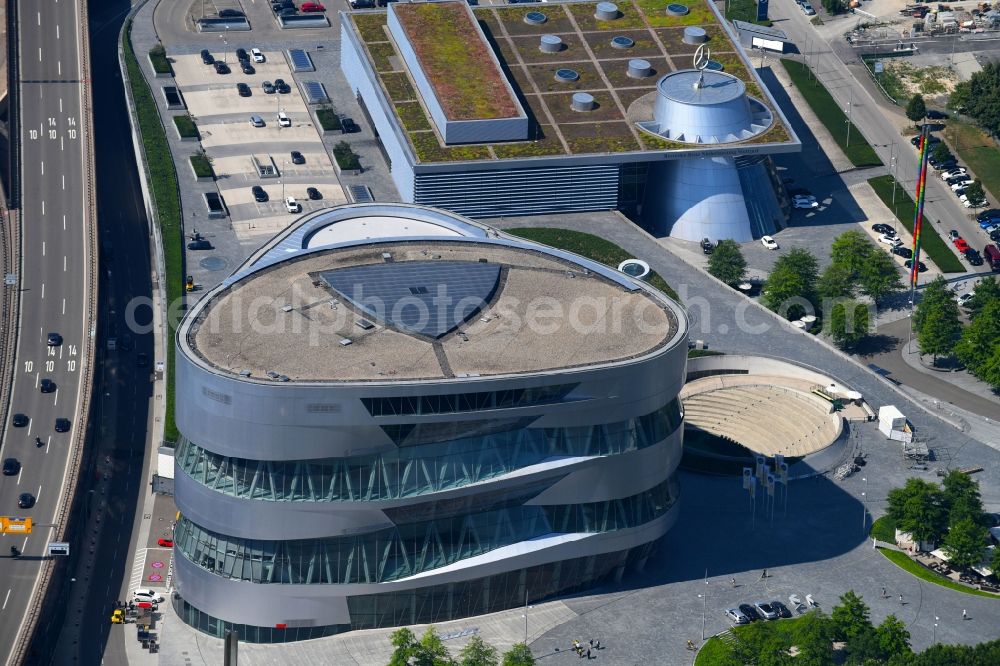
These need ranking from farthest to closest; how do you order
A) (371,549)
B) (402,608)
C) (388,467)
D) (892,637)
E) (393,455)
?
(402,608) < (892,637) < (371,549) < (388,467) < (393,455)

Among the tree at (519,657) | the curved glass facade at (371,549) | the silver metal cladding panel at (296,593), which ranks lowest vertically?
the tree at (519,657)

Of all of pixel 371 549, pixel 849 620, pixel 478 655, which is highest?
pixel 371 549

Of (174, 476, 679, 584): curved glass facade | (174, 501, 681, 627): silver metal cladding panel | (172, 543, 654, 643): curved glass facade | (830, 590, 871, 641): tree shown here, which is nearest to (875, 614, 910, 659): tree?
(830, 590, 871, 641): tree

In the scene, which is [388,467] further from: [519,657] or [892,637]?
[892,637]

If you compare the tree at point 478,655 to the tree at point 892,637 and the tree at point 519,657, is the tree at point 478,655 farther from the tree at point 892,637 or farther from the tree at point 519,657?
the tree at point 892,637

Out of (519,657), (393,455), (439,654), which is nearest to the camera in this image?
(393,455)

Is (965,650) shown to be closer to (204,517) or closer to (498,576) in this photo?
(498,576)

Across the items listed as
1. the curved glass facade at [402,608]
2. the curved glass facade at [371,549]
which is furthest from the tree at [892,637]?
the curved glass facade at [402,608]

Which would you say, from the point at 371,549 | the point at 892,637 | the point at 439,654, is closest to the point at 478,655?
the point at 439,654
